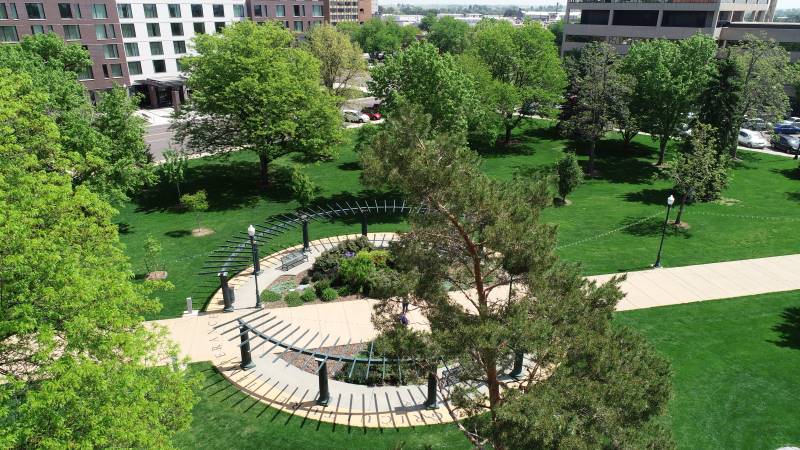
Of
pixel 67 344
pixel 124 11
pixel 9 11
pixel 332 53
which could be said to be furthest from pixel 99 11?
pixel 67 344

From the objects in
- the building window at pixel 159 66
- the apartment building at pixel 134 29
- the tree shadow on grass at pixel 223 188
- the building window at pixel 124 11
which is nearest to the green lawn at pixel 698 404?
the tree shadow on grass at pixel 223 188

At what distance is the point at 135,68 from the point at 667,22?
70786mm

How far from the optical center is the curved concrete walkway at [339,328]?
19.2 meters

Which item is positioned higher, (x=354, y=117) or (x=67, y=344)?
(x=67, y=344)

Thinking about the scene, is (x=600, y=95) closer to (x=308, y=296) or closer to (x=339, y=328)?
(x=308, y=296)

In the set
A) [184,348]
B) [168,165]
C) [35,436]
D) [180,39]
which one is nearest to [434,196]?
[35,436]

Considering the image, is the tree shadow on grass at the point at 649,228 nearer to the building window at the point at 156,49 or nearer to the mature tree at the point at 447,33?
the building window at the point at 156,49

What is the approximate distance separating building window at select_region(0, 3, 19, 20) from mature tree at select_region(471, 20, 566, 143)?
1871 inches

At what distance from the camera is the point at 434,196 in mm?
12672

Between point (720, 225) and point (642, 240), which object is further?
point (720, 225)

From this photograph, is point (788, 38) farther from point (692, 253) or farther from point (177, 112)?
point (177, 112)

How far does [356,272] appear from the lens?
2648cm

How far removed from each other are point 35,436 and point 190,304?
47.5 feet

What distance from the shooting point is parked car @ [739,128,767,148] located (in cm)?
5359
